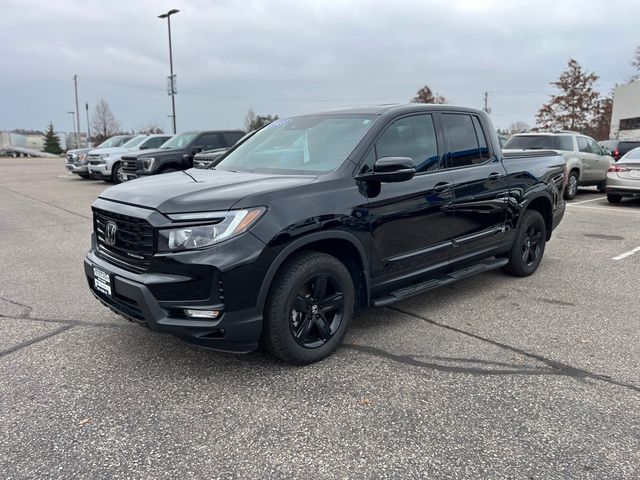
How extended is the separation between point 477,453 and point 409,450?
1.12ft

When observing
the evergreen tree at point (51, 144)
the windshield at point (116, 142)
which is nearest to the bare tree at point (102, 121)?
the evergreen tree at point (51, 144)

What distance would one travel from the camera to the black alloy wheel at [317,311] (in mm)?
3516

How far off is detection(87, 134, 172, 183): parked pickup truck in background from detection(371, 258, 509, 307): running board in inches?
575

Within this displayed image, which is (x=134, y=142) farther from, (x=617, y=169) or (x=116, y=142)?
(x=617, y=169)

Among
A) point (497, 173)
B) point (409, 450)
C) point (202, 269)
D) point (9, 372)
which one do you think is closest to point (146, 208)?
point (202, 269)

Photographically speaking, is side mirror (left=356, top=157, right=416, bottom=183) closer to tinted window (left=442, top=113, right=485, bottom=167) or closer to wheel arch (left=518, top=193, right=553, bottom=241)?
tinted window (left=442, top=113, right=485, bottom=167)

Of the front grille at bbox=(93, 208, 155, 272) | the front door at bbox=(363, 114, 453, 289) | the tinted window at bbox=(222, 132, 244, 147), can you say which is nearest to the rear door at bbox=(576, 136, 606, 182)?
the tinted window at bbox=(222, 132, 244, 147)

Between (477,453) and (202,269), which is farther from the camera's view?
(202,269)

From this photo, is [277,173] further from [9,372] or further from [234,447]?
[9,372]

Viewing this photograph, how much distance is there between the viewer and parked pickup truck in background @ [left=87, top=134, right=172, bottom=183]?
1752cm

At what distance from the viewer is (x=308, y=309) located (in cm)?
356

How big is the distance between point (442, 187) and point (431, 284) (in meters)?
0.83

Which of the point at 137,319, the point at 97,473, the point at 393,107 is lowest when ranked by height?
the point at 97,473

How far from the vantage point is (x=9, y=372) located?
356 centimetres
